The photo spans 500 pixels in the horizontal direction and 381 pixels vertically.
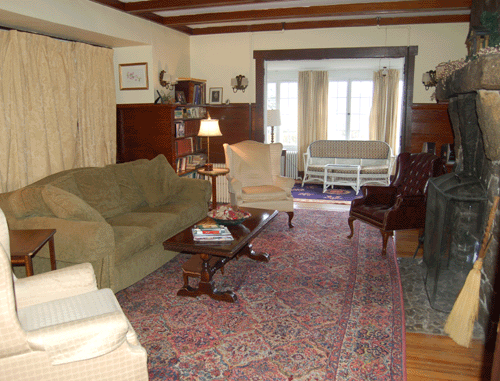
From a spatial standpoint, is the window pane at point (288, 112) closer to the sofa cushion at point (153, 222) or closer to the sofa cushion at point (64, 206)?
the sofa cushion at point (153, 222)

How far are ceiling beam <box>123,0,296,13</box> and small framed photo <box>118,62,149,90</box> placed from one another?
865mm

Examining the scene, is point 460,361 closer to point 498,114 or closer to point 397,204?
point 498,114

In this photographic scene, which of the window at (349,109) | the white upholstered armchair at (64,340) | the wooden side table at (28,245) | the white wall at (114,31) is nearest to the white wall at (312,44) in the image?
the white wall at (114,31)

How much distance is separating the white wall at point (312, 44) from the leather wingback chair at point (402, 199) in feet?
6.79

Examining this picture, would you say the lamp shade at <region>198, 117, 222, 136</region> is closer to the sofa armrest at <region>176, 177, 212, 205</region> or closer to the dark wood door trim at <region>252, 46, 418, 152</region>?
the sofa armrest at <region>176, 177, 212, 205</region>

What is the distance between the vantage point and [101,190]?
4.11 meters

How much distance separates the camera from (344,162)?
8.91 m

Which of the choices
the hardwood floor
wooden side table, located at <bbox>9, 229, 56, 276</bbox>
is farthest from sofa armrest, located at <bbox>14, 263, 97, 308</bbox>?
the hardwood floor

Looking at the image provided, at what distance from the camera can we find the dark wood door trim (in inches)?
251

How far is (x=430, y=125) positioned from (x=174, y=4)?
4108 millimetres

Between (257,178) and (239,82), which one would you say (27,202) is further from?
(239,82)

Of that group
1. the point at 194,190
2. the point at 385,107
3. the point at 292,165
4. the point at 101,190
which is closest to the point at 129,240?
the point at 101,190

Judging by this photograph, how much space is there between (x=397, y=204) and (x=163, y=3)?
349cm

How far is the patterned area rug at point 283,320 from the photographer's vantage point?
2.48 m
